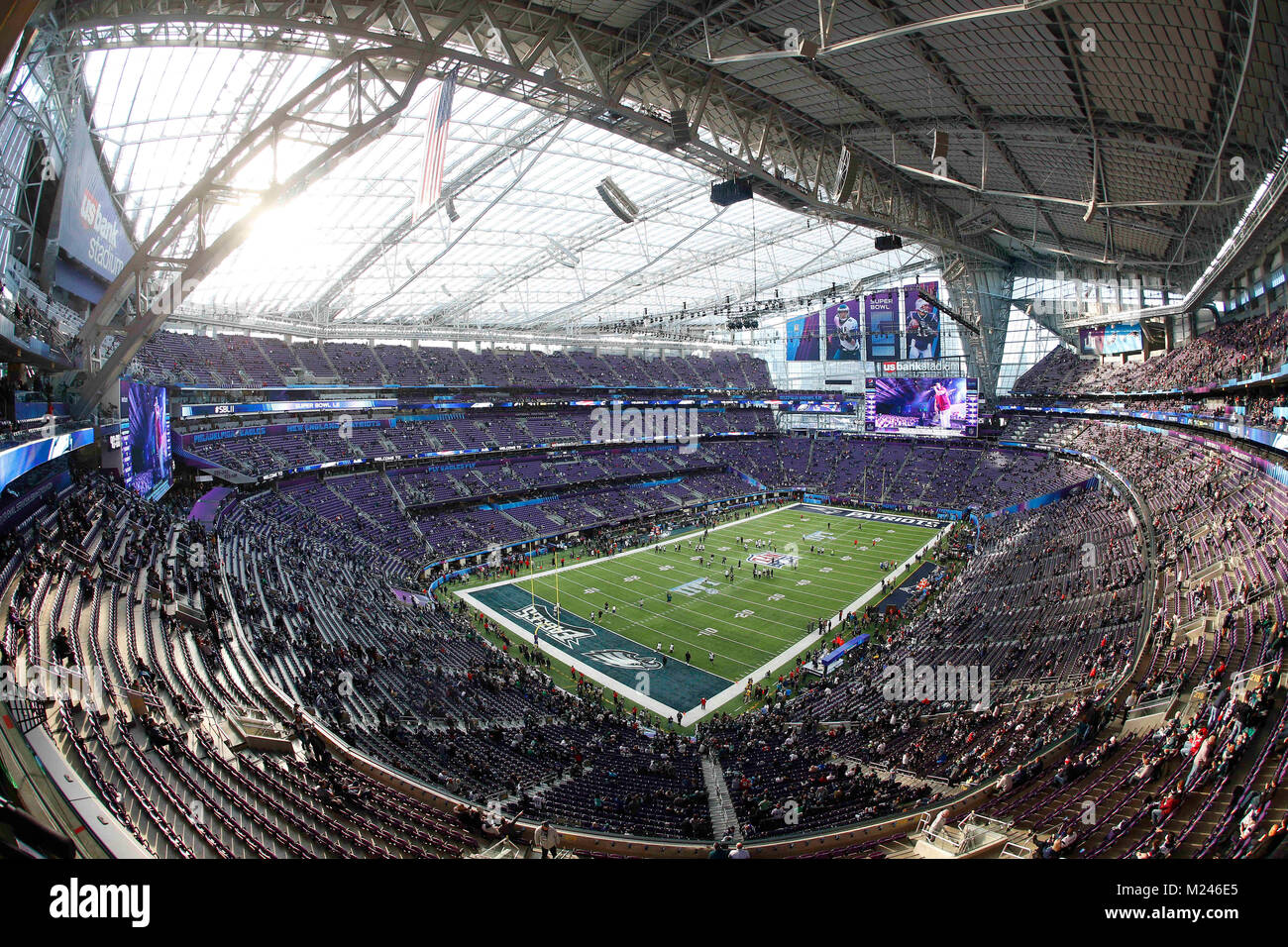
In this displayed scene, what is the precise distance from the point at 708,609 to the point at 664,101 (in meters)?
20.2

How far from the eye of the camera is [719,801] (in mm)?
14305

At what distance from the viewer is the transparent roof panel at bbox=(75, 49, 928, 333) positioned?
20.5 meters

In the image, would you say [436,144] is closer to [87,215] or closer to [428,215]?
[87,215]

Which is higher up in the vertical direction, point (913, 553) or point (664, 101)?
point (664, 101)

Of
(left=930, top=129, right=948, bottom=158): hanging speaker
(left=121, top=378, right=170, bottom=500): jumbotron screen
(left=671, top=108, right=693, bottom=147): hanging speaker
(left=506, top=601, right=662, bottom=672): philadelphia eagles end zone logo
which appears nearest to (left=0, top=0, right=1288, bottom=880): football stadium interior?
(left=930, top=129, right=948, bottom=158): hanging speaker

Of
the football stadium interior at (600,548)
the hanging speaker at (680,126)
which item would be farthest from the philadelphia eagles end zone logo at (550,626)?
the hanging speaker at (680,126)

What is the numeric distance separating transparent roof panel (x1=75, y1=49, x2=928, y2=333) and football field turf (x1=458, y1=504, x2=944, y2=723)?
17.7 m

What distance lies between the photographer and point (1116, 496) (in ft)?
109

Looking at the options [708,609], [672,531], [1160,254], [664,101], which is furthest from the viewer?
[672,531]

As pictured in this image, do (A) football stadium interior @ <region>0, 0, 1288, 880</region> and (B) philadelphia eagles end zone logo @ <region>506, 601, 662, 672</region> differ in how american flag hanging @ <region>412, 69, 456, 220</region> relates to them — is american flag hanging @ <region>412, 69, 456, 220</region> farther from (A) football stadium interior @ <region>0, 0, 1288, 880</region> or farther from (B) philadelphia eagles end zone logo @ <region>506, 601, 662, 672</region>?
(B) philadelphia eagles end zone logo @ <region>506, 601, 662, 672</region>

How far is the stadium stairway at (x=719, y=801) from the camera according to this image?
41.7ft

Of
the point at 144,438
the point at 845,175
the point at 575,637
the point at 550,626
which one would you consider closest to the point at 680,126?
the point at 845,175
